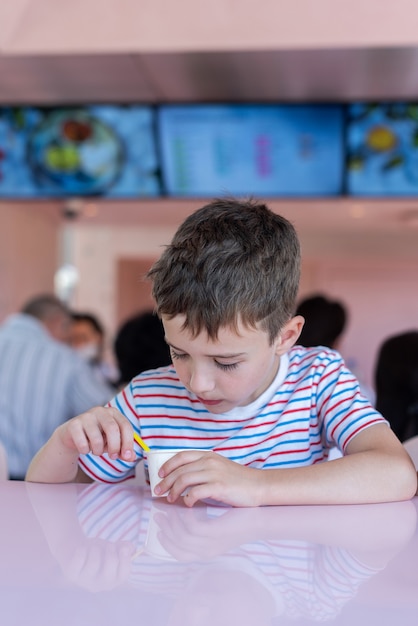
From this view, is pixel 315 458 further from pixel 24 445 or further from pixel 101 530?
pixel 24 445

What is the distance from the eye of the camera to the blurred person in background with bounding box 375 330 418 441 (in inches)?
78.4

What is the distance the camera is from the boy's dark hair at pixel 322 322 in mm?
2395

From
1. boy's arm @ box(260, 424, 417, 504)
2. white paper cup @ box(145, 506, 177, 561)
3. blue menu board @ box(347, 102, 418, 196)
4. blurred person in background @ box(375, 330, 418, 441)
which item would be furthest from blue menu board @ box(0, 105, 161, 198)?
white paper cup @ box(145, 506, 177, 561)

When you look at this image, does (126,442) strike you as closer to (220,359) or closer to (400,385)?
(220,359)

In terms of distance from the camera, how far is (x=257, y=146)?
10.8ft

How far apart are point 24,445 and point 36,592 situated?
2.18 meters

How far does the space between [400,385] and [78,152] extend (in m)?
1.92

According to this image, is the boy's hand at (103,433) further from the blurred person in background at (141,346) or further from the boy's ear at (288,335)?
the blurred person in background at (141,346)

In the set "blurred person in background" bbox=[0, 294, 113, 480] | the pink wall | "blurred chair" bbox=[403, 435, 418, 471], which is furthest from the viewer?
the pink wall

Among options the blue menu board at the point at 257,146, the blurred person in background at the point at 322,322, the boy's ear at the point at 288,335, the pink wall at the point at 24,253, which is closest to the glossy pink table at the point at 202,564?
the boy's ear at the point at 288,335

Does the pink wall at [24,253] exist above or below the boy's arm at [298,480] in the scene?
below

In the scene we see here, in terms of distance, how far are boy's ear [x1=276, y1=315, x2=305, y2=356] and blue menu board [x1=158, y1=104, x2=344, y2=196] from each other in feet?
7.46

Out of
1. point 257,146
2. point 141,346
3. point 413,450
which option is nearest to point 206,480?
point 413,450

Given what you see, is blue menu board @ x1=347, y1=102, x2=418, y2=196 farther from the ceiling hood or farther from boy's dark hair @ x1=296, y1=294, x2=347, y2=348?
boy's dark hair @ x1=296, y1=294, x2=347, y2=348
